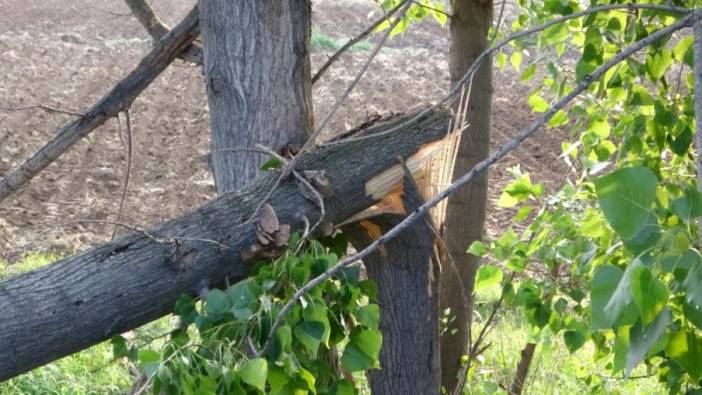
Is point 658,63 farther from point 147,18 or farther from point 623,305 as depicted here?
point 147,18

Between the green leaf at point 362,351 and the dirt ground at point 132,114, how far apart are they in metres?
4.30

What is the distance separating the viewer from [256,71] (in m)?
2.27

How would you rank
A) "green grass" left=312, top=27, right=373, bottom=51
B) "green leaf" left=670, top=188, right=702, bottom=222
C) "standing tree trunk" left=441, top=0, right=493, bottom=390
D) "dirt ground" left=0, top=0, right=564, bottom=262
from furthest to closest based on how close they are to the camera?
"green grass" left=312, top=27, right=373, bottom=51 → "dirt ground" left=0, top=0, right=564, bottom=262 → "standing tree trunk" left=441, top=0, right=493, bottom=390 → "green leaf" left=670, top=188, right=702, bottom=222

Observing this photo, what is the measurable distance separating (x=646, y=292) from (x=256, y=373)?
2.36 ft

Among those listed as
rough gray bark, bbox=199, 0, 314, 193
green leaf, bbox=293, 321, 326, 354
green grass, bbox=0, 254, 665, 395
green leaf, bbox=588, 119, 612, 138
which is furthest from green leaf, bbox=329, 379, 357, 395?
green grass, bbox=0, 254, 665, 395

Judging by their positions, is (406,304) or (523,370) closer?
(406,304)

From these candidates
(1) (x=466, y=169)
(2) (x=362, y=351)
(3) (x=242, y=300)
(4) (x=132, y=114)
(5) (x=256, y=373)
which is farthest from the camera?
(4) (x=132, y=114)

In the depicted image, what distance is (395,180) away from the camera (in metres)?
2.16

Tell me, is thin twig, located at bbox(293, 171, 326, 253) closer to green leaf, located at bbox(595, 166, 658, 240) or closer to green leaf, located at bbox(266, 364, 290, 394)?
green leaf, located at bbox(266, 364, 290, 394)

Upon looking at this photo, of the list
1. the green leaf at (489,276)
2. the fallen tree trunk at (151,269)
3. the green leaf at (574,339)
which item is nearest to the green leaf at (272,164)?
the fallen tree trunk at (151,269)

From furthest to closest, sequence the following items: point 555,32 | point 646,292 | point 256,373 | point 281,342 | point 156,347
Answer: point 156,347 → point 555,32 → point 281,342 → point 256,373 → point 646,292

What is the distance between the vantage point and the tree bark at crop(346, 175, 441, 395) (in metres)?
2.33

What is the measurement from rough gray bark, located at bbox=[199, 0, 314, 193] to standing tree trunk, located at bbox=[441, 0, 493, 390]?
1.17m

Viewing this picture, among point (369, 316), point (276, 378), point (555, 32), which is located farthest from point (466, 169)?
point (276, 378)
